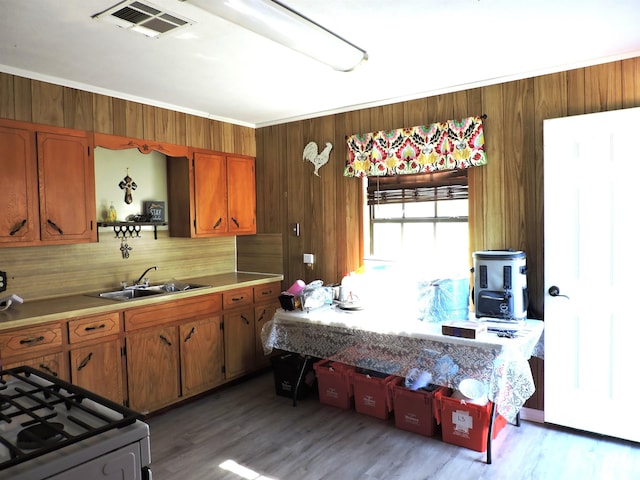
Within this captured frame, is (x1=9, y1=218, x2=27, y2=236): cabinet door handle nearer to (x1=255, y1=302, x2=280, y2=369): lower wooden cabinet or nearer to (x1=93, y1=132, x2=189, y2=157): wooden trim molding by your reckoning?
(x1=93, y1=132, x2=189, y2=157): wooden trim molding

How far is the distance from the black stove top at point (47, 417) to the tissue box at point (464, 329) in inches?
78.9

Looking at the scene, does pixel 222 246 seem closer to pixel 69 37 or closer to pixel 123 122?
pixel 123 122

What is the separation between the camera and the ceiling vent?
2.16 metres

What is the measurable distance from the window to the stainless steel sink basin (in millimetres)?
1647

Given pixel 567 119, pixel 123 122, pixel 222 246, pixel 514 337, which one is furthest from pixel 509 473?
pixel 123 122

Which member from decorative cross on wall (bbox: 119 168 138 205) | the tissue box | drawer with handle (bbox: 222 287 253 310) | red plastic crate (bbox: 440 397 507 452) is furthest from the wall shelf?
red plastic crate (bbox: 440 397 507 452)

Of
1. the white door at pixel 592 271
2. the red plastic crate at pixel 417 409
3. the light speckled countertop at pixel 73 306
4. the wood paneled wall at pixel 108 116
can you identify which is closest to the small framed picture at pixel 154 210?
the wood paneled wall at pixel 108 116

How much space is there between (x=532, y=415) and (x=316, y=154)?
2.79 m

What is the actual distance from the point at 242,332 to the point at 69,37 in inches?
105

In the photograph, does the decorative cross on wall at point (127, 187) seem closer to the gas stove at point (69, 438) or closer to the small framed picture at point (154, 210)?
the small framed picture at point (154, 210)

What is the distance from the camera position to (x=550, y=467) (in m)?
2.74

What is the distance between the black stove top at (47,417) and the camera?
118 cm

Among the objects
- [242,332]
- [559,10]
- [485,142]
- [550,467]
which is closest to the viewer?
[559,10]

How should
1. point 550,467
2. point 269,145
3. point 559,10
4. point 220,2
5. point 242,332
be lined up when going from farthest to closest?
point 269,145, point 242,332, point 550,467, point 559,10, point 220,2
